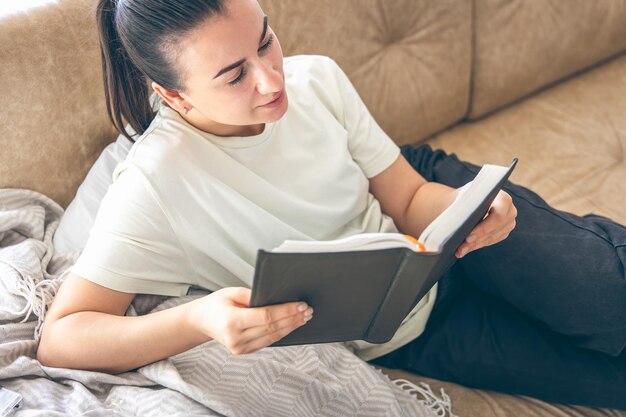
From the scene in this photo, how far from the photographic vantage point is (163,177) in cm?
107

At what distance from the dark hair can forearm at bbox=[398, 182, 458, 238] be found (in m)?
0.48

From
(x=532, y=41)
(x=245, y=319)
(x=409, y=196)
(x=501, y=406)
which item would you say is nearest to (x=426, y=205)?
(x=409, y=196)

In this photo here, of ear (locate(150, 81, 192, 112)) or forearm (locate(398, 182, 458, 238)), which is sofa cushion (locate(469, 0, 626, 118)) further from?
ear (locate(150, 81, 192, 112))

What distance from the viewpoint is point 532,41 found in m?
1.81

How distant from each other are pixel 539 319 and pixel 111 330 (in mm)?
729

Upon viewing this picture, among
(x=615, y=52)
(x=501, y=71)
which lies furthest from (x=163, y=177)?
(x=615, y=52)

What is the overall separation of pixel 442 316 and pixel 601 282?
289 millimetres

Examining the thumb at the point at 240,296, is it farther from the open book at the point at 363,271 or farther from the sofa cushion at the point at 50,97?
the sofa cushion at the point at 50,97

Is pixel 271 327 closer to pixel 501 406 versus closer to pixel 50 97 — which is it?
pixel 501 406

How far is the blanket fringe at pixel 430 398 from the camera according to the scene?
1203mm

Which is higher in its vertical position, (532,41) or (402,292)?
(532,41)

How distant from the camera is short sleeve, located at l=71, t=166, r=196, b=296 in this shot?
40.4 inches

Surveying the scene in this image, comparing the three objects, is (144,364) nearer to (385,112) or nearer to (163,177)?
(163,177)

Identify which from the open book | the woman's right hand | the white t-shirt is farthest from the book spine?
the white t-shirt
